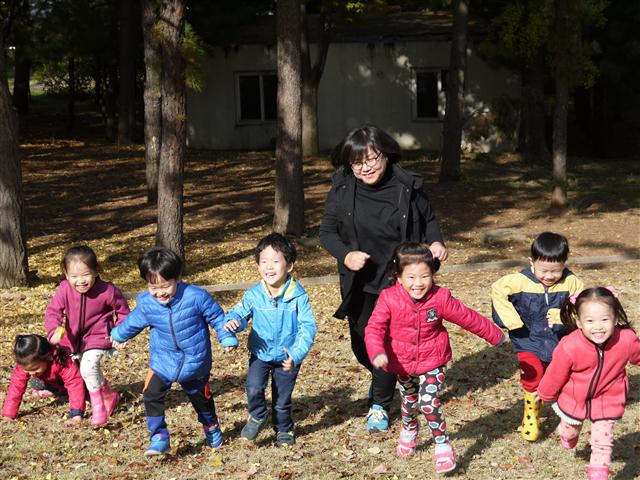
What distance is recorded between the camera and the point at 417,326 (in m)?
5.20

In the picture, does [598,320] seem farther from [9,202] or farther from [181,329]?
[9,202]

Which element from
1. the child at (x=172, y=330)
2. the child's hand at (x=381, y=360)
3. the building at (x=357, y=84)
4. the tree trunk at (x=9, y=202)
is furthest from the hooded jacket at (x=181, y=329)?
the building at (x=357, y=84)

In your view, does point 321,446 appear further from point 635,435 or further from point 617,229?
point 617,229

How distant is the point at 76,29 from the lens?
27.1 metres

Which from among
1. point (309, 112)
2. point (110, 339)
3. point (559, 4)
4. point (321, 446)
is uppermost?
point (559, 4)

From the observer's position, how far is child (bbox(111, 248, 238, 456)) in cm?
529

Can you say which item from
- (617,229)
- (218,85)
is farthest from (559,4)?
(218,85)

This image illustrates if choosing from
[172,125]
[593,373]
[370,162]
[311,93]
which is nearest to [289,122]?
[172,125]

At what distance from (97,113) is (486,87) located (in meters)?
19.6

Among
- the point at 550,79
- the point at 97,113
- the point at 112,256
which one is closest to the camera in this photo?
the point at 112,256

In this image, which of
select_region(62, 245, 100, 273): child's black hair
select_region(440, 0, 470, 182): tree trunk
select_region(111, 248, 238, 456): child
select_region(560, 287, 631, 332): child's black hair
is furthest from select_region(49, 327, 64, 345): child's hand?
select_region(440, 0, 470, 182): tree trunk

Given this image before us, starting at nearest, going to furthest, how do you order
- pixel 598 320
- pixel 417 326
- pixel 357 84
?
pixel 598 320 → pixel 417 326 → pixel 357 84

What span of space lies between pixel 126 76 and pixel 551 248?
74.8 feet

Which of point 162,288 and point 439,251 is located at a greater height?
point 439,251
